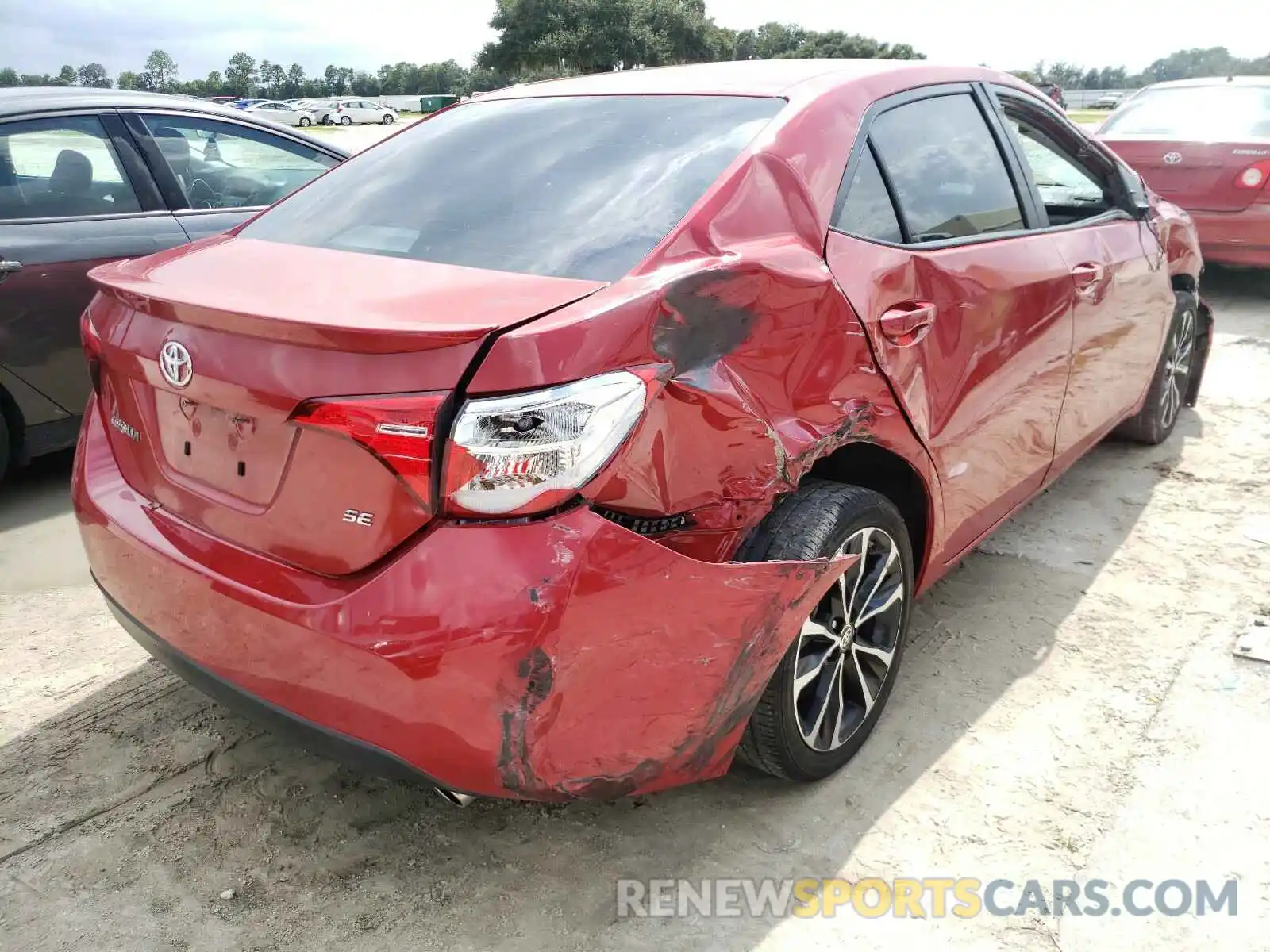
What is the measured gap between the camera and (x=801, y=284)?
2033 mm

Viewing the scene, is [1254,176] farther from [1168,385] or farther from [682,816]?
[682,816]

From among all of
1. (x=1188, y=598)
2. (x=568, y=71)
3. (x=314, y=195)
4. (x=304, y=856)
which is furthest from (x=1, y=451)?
(x=568, y=71)

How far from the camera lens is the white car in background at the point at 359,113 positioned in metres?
54.1

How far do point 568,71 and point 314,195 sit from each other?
72.3 m

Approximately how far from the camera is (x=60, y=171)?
4.08 m

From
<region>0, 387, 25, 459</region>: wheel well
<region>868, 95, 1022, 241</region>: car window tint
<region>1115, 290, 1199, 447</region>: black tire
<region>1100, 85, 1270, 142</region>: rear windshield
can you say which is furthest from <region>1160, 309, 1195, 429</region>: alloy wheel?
<region>0, 387, 25, 459</region>: wheel well

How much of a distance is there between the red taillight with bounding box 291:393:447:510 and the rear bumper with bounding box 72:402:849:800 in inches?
4.0

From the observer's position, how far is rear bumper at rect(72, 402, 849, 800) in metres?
1.63

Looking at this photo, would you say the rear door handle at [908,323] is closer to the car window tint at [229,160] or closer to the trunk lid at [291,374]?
the trunk lid at [291,374]

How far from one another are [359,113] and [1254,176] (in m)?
54.6

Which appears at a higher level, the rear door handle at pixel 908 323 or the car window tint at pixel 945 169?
the car window tint at pixel 945 169


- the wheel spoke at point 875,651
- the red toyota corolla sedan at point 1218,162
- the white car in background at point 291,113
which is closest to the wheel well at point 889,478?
the wheel spoke at point 875,651

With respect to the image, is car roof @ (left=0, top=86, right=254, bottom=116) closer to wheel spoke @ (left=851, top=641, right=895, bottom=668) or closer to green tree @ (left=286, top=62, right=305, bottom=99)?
A: wheel spoke @ (left=851, top=641, right=895, bottom=668)

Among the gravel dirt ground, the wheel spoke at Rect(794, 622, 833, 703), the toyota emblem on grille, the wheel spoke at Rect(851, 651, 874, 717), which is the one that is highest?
the toyota emblem on grille
